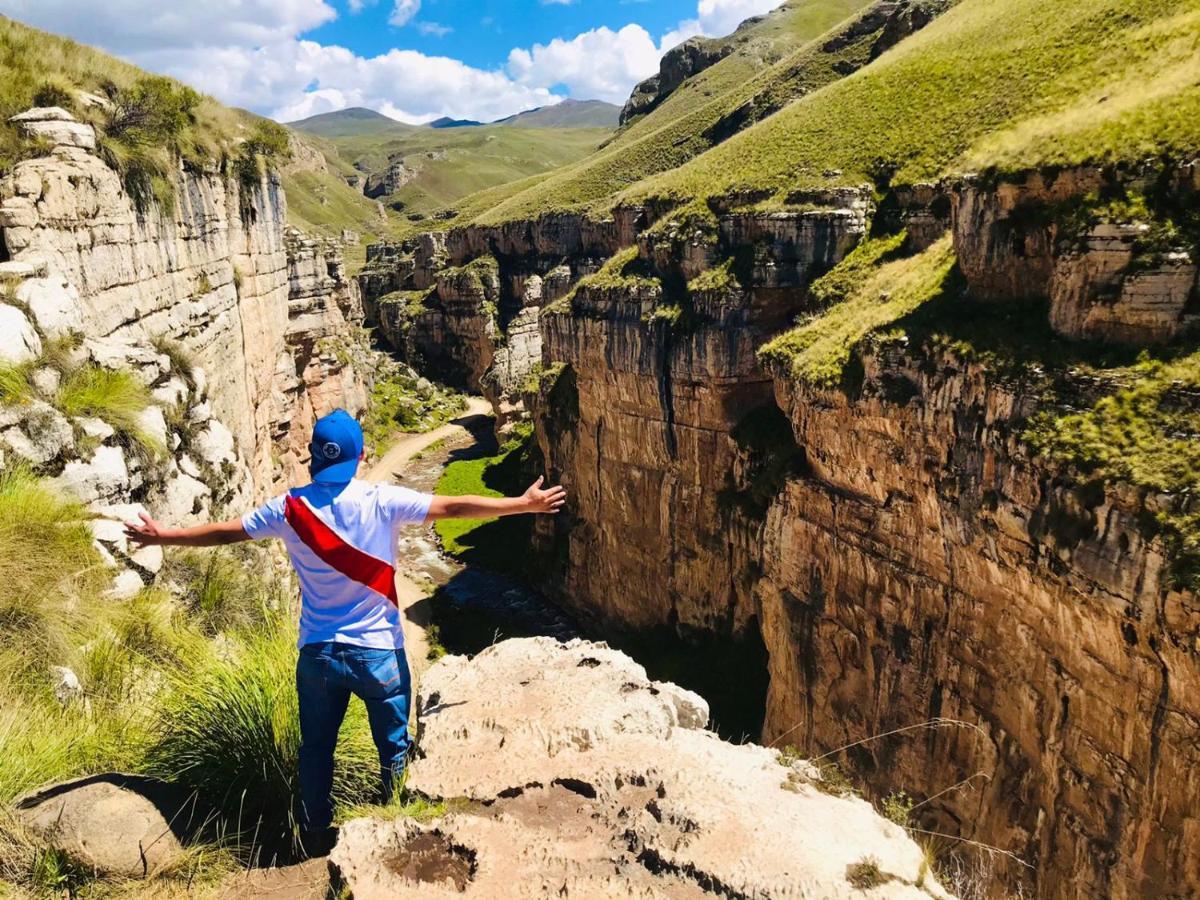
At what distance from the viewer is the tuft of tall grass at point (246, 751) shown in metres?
5.50

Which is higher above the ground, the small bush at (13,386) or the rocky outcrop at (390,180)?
the rocky outcrop at (390,180)

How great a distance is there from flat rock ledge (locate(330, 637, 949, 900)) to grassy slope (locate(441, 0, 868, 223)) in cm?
6673

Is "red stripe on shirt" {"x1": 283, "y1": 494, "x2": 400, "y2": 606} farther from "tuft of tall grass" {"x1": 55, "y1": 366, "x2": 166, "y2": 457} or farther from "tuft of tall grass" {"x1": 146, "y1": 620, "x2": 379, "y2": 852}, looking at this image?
"tuft of tall grass" {"x1": 55, "y1": 366, "x2": 166, "y2": 457}

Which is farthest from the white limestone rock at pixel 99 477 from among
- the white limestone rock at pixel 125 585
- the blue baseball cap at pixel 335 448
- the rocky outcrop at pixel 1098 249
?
the rocky outcrop at pixel 1098 249

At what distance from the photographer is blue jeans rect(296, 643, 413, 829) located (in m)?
5.29

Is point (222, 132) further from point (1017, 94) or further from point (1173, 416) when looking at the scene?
point (1017, 94)

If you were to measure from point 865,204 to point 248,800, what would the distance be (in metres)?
25.5

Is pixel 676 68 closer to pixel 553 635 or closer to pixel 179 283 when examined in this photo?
pixel 553 635

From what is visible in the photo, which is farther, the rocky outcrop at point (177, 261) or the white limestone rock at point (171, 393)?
the rocky outcrop at point (177, 261)

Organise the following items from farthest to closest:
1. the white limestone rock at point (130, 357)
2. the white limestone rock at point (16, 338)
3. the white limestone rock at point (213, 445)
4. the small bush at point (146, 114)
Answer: the small bush at point (146, 114)
the white limestone rock at point (213, 445)
the white limestone rock at point (130, 357)
the white limestone rock at point (16, 338)

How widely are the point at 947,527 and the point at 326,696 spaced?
14.4 metres

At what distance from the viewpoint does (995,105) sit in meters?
27.1

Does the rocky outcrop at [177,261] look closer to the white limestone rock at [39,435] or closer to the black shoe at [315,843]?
the white limestone rock at [39,435]

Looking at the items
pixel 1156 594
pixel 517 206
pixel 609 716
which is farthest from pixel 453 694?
pixel 517 206
